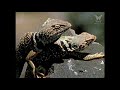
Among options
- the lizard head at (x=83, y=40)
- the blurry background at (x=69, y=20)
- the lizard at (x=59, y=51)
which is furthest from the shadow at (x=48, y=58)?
the blurry background at (x=69, y=20)

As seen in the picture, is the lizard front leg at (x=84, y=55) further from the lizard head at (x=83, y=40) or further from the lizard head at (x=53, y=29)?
→ the lizard head at (x=53, y=29)

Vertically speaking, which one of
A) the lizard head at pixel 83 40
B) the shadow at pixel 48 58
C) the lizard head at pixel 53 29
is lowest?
the shadow at pixel 48 58

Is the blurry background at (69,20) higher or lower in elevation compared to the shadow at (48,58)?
higher

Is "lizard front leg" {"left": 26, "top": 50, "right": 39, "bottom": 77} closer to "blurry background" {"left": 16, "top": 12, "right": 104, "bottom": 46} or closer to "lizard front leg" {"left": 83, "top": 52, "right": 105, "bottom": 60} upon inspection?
"blurry background" {"left": 16, "top": 12, "right": 104, "bottom": 46}

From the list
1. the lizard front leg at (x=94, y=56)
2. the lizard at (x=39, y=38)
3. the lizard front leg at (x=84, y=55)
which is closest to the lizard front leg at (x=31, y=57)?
the lizard at (x=39, y=38)

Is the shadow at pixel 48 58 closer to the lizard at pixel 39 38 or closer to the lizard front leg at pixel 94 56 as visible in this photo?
the lizard at pixel 39 38
